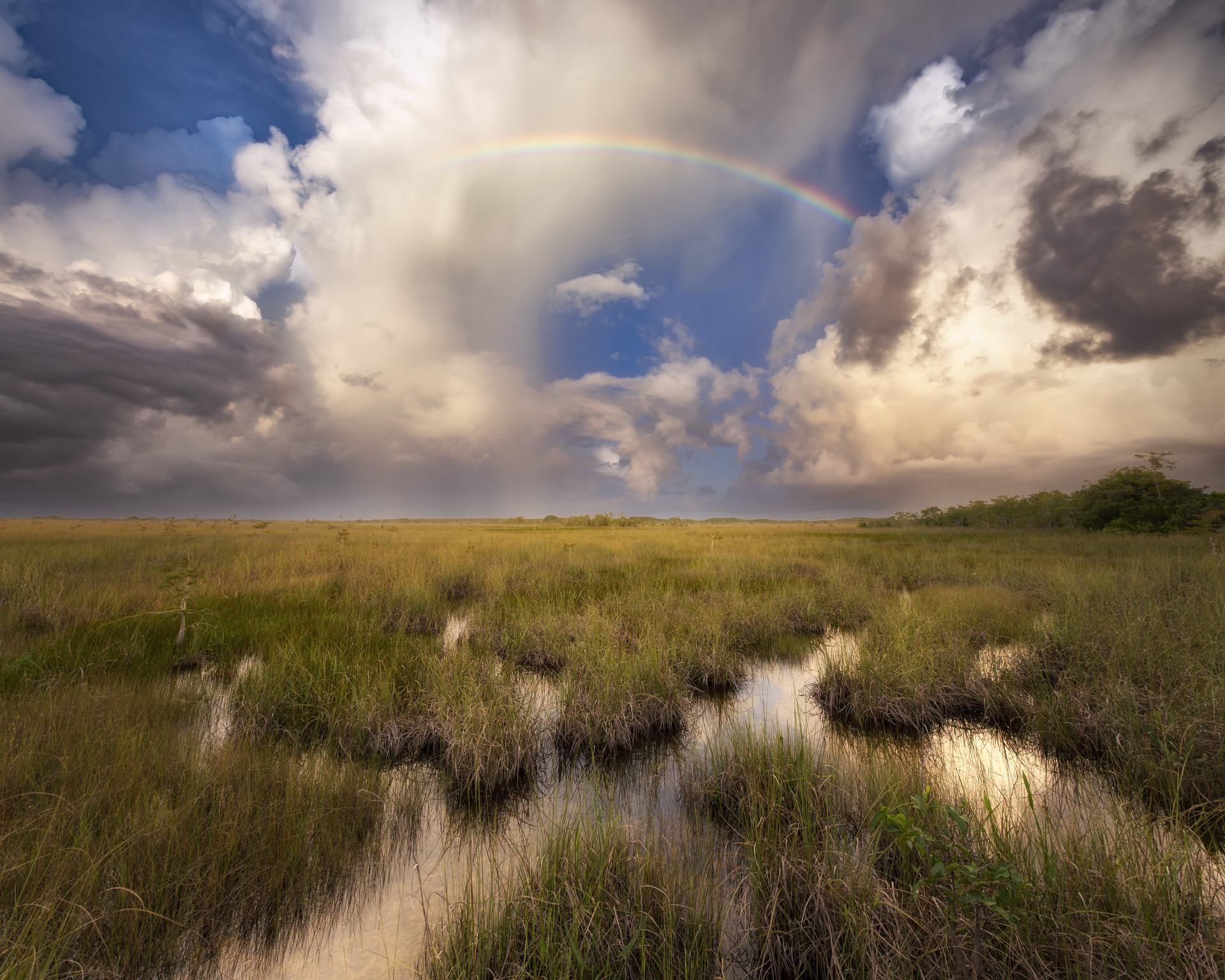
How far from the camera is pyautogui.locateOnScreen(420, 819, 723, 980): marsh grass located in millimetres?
2217

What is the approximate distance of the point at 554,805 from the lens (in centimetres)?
394

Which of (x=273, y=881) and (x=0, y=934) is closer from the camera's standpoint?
(x=0, y=934)

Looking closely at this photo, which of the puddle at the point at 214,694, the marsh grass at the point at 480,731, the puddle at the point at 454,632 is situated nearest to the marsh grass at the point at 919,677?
the marsh grass at the point at 480,731

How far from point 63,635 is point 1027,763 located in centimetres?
1315

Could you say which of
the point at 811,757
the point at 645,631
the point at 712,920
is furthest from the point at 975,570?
the point at 712,920

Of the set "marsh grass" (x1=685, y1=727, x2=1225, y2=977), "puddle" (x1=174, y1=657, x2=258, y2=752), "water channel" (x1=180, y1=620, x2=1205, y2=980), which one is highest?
"puddle" (x1=174, y1=657, x2=258, y2=752)

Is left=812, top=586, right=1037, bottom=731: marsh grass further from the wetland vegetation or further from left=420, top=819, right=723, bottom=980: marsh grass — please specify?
left=420, top=819, right=723, bottom=980: marsh grass

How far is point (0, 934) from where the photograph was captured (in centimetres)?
210

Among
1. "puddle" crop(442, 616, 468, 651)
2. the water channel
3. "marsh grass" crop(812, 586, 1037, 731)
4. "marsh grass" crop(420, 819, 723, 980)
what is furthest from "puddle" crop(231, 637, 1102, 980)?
"puddle" crop(442, 616, 468, 651)

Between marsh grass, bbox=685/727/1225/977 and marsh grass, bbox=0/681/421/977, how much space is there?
288cm

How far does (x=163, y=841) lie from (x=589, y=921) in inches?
110

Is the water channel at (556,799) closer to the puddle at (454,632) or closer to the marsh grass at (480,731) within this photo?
the marsh grass at (480,731)

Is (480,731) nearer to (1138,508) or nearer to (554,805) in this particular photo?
(554,805)

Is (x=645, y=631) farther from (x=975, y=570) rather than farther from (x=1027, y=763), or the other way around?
(x=975, y=570)
